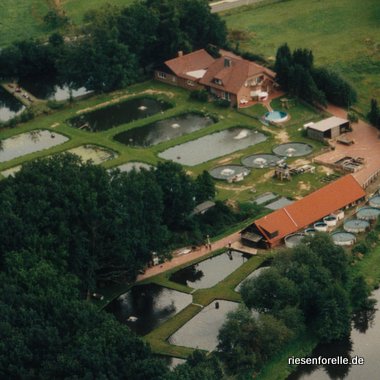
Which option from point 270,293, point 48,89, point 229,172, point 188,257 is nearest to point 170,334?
point 270,293

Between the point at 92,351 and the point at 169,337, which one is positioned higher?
the point at 92,351

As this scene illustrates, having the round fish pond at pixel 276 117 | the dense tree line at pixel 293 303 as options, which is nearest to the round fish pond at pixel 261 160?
the round fish pond at pixel 276 117

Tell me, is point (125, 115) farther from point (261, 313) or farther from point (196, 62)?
point (261, 313)

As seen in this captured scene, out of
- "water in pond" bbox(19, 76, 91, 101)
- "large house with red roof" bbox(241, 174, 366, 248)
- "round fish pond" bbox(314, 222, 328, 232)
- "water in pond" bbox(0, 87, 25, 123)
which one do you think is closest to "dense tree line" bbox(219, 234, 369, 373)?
"large house with red roof" bbox(241, 174, 366, 248)

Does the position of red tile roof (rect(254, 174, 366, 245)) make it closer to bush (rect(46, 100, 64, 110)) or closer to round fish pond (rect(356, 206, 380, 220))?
round fish pond (rect(356, 206, 380, 220))

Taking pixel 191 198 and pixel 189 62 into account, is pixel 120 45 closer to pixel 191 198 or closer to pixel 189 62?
pixel 189 62

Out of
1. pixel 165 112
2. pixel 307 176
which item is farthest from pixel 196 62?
pixel 307 176

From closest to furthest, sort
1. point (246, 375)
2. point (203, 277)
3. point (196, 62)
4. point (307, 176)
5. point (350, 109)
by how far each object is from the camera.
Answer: point (246, 375) < point (203, 277) < point (307, 176) < point (350, 109) < point (196, 62)
